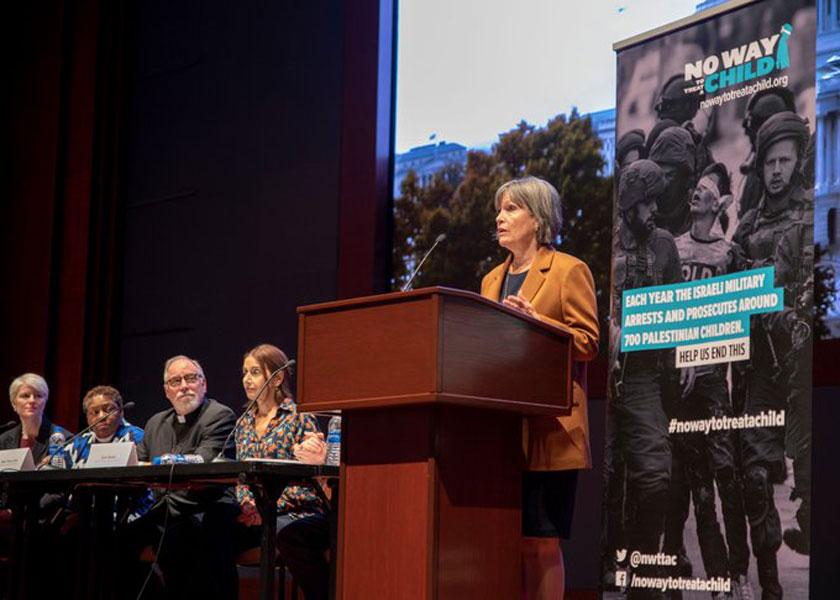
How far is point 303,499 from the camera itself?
3.94 m

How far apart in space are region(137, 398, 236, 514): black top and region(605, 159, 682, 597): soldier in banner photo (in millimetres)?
1433

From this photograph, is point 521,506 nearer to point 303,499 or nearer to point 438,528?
point 438,528

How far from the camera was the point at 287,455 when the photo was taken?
13.4 feet

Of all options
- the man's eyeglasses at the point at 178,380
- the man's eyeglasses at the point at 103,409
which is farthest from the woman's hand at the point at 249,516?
the man's eyeglasses at the point at 103,409

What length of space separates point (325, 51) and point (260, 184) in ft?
2.77

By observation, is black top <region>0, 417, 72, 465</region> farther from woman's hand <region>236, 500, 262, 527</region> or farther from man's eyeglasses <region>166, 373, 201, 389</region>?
woman's hand <region>236, 500, 262, 527</region>

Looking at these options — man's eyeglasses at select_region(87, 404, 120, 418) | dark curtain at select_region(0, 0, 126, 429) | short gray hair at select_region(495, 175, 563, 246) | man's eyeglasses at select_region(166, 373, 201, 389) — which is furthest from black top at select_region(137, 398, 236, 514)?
dark curtain at select_region(0, 0, 126, 429)

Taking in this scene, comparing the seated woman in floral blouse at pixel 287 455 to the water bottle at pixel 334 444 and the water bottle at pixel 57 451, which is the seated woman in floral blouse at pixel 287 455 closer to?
the water bottle at pixel 334 444

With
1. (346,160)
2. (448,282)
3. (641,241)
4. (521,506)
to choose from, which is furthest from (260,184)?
(521,506)

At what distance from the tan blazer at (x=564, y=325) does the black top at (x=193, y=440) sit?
5.04ft

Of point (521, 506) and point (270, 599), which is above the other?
point (521, 506)

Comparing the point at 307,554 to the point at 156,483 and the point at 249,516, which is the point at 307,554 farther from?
the point at 156,483

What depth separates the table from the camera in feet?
10.4

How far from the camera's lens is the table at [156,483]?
3156mm
